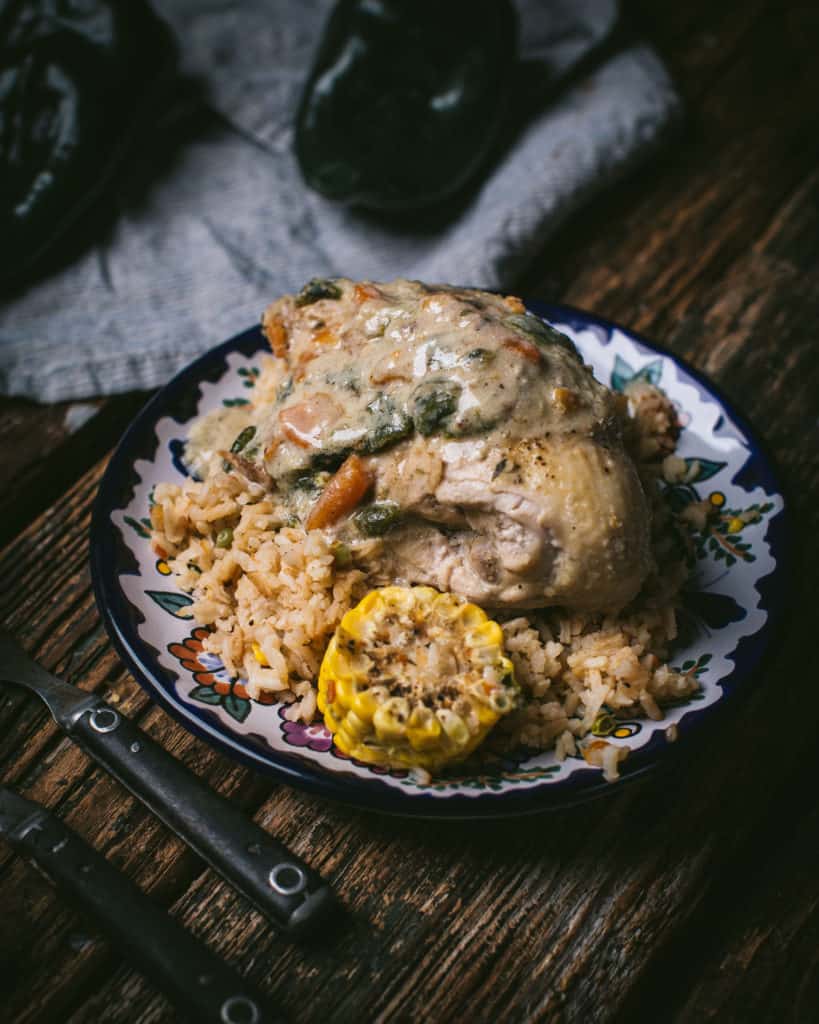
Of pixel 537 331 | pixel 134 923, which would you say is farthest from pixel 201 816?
pixel 537 331

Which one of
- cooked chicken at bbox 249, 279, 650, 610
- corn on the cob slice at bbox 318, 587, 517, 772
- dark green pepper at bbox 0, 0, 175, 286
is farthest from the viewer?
dark green pepper at bbox 0, 0, 175, 286

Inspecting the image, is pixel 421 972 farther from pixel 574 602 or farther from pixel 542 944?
pixel 574 602

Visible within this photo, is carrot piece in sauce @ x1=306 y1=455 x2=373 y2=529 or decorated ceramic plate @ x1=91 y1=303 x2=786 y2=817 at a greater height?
carrot piece in sauce @ x1=306 y1=455 x2=373 y2=529

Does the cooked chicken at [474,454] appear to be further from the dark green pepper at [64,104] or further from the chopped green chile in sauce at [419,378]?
the dark green pepper at [64,104]

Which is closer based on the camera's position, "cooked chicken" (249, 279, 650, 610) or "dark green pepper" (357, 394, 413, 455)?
"cooked chicken" (249, 279, 650, 610)

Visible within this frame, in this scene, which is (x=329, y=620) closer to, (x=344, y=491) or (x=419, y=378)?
(x=344, y=491)

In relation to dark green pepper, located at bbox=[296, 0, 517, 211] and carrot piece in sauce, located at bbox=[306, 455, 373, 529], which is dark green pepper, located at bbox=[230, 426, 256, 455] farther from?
dark green pepper, located at bbox=[296, 0, 517, 211]

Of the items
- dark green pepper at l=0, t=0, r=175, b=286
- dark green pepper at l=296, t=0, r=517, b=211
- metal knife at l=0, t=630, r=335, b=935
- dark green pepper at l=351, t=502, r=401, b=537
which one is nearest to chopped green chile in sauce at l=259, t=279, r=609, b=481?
dark green pepper at l=351, t=502, r=401, b=537

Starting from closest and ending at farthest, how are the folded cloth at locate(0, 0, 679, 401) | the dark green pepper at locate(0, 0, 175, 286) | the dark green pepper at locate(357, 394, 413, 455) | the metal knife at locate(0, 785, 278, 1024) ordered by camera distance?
the metal knife at locate(0, 785, 278, 1024) → the dark green pepper at locate(357, 394, 413, 455) → the folded cloth at locate(0, 0, 679, 401) → the dark green pepper at locate(0, 0, 175, 286)
